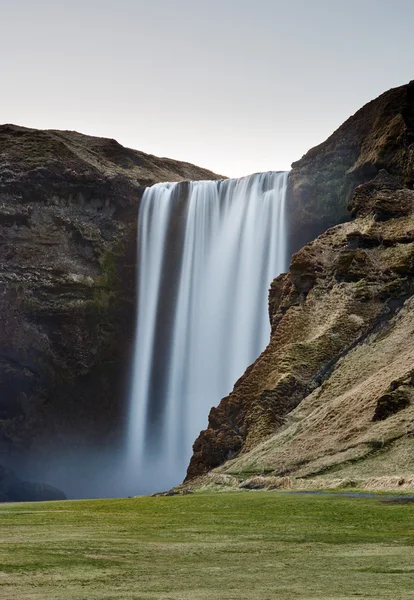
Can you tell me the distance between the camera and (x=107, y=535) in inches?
896

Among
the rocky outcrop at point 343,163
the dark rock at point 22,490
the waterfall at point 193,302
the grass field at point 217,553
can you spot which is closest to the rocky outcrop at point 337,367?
the rocky outcrop at point 343,163

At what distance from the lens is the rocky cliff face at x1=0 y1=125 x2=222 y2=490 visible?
301 feet

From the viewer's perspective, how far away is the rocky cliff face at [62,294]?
91875 mm

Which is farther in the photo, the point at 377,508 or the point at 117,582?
the point at 377,508

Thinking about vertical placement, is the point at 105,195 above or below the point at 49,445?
above

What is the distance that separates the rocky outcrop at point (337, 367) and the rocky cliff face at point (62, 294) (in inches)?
1081

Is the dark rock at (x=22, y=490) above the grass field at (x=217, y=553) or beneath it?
beneath

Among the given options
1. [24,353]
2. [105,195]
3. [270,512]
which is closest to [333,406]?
[270,512]

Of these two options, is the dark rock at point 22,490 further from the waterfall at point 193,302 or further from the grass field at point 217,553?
the grass field at point 217,553

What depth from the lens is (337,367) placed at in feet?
197

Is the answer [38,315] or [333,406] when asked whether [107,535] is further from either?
[38,315]

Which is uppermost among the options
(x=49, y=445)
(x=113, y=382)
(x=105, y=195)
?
(x=105, y=195)

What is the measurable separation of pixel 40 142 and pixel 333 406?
2333 inches

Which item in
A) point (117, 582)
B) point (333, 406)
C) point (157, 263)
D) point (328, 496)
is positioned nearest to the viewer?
point (117, 582)
